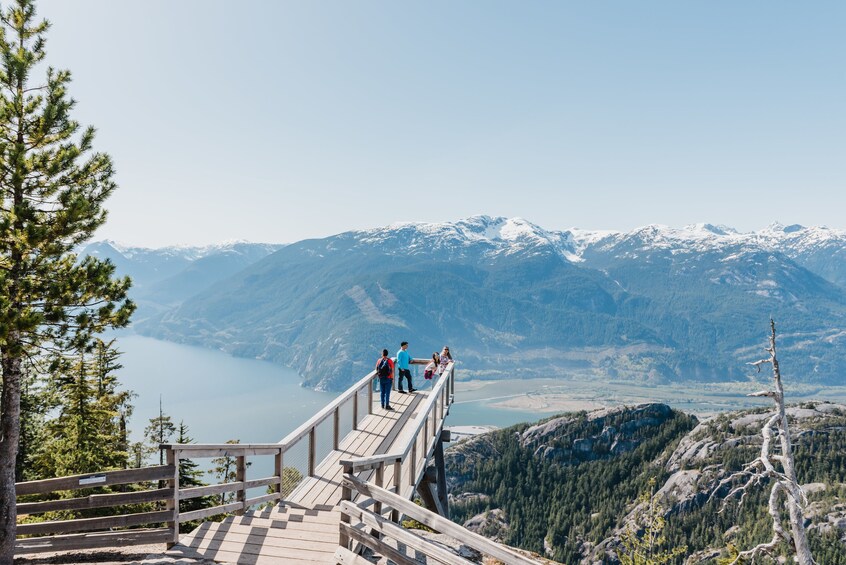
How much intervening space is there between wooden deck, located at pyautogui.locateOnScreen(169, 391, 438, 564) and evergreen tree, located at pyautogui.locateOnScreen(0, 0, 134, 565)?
129 inches

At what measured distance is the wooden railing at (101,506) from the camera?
7.00 m

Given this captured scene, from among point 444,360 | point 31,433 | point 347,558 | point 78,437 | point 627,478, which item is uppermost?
point 444,360

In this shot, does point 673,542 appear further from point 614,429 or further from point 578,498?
point 614,429

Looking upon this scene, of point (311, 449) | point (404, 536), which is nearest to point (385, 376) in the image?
point (311, 449)

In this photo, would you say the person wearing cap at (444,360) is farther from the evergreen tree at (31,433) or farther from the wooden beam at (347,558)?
the evergreen tree at (31,433)

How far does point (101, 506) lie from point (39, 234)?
432 cm

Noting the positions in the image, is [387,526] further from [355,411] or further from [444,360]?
[444,360]

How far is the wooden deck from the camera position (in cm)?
682

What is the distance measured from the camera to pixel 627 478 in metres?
140

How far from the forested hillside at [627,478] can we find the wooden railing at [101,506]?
363ft

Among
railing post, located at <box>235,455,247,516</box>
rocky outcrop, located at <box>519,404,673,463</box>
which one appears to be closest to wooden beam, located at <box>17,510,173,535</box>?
railing post, located at <box>235,455,247,516</box>

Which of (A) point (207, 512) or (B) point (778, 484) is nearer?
(A) point (207, 512)

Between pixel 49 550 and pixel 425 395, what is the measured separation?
35.2 feet

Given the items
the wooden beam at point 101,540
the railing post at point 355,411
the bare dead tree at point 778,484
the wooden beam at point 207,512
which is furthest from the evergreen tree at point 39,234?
the bare dead tree at point 778,484
